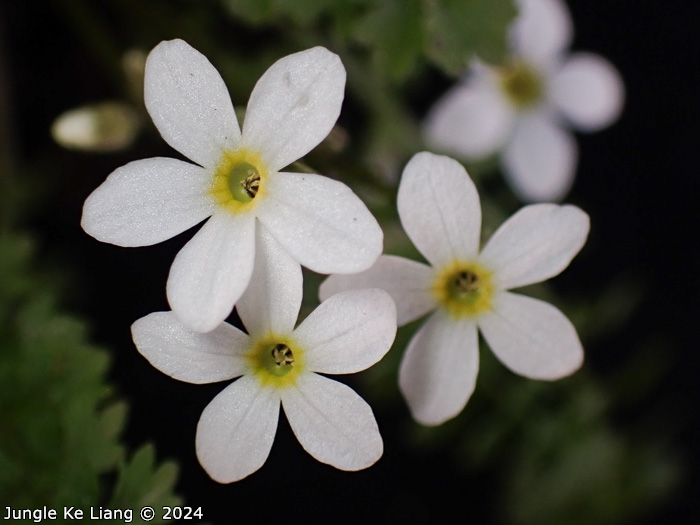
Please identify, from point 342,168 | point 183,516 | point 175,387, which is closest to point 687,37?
point 342,168

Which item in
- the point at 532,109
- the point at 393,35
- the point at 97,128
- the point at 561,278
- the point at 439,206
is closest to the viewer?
the point at 439,206

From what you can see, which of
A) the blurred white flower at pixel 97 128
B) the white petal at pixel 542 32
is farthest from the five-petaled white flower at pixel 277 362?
the white petal at pixel 542 32

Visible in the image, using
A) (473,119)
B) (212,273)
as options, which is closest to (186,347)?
(212,273)

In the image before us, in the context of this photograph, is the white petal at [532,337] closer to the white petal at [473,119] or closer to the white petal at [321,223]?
the white petal at [321,223]

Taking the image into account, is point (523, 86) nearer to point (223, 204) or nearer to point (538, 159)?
point (538, 159)

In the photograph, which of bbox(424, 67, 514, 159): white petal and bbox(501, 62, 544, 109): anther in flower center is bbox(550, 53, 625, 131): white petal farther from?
bbox(424, 67, 514, 159): white petal

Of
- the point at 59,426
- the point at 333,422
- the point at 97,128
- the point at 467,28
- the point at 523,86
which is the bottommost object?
the point at 333,422
